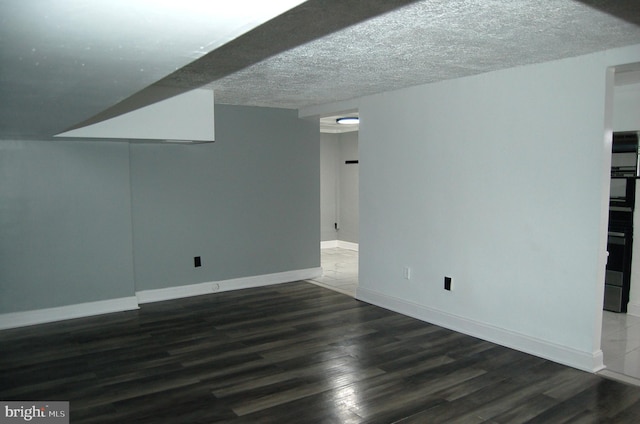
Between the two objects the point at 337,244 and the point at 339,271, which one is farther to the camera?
the point at 337,244

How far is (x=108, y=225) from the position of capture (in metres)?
4.90

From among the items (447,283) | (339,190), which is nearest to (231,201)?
(447,283)

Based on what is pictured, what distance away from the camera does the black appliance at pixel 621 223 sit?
15.6ft

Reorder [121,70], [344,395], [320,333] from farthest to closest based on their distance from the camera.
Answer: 1. [320,333]
2. [344,395]
3. [121,70]

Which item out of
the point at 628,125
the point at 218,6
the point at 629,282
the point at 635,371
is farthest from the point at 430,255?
the point at 218,6

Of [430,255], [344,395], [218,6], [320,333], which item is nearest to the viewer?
[218,6]

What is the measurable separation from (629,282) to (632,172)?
116 cm

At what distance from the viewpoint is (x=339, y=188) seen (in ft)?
30.6

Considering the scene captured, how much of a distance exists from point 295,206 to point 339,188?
3108 mm

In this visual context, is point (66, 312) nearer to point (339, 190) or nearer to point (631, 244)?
point (339, 190)

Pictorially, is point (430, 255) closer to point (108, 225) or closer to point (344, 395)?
point (344, 395)

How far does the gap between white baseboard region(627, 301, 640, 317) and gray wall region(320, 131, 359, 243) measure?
487 centimetres

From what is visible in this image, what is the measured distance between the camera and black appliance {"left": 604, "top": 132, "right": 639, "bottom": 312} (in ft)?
15.6

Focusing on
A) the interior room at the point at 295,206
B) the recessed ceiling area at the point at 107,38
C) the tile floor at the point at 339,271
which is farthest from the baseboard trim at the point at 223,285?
the recessed ceiling area at the point at 107,38
